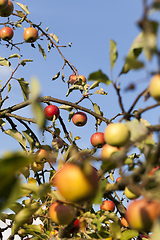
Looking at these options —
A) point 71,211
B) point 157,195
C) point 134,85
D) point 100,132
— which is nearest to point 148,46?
point 134,85

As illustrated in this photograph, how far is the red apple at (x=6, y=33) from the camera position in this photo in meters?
3.32

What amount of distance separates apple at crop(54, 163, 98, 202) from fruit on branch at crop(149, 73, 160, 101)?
359 mm

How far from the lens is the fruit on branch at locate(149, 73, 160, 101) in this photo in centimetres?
91

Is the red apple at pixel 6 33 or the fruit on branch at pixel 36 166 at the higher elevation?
the red apple at pixel 6 33

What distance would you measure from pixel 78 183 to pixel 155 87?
0.43m

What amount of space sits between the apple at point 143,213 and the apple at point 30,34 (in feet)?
9.32

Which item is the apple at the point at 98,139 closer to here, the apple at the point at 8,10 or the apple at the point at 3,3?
the apple at the point at 3,3

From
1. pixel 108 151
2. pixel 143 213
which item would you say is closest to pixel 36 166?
pixel 108 151

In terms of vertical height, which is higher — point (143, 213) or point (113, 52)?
point (113, 52)

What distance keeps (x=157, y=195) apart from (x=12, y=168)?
1.42 ft

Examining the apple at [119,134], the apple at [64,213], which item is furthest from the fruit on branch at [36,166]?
the apple at [119,134]

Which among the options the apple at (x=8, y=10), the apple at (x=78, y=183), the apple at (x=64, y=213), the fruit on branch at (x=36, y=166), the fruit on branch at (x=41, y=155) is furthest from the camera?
the apple at (x=8, y=10)

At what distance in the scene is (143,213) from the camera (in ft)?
2.78

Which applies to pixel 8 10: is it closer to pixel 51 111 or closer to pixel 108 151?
pixel 51 111
